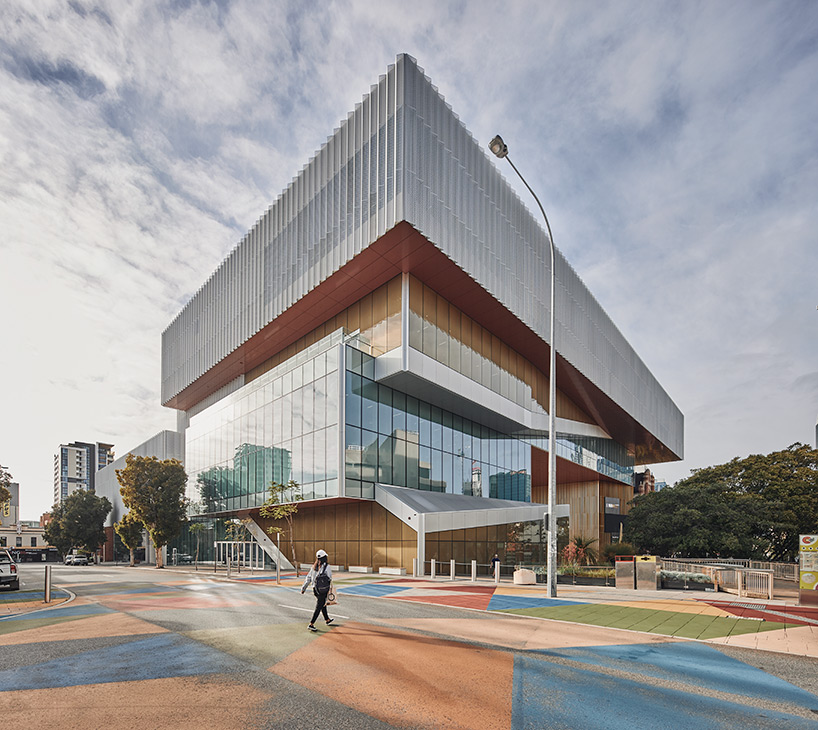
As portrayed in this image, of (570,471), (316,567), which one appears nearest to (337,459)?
(316,567)

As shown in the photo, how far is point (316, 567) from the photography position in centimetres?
1317

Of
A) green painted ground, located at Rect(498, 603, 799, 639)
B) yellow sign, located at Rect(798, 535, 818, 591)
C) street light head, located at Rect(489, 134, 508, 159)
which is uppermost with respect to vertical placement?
street light head, located at Rect(489, 134, 508, 159)

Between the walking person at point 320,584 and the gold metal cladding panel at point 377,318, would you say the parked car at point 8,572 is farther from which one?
the gold metal cladding panel at point 377,318

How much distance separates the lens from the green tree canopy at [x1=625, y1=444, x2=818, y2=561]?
46.6m

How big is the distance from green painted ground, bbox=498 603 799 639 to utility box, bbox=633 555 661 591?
21.8 feet

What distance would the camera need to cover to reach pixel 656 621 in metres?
14.5

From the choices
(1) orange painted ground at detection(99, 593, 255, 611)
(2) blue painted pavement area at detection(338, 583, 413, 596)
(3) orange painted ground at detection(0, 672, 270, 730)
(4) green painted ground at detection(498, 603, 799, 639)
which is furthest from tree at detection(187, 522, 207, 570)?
(3) orange painted ground at detection(0, 672, 270, 730)

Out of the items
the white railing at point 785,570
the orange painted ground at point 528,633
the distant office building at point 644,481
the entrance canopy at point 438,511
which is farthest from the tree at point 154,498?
the distant office building at point 644,481

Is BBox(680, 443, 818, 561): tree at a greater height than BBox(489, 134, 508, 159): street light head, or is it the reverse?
BBox(489, 134, 508, 159): street light head

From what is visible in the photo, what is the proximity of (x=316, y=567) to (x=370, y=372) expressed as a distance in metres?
22.7

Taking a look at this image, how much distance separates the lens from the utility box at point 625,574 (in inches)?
917

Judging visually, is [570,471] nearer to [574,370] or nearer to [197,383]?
[574,370]

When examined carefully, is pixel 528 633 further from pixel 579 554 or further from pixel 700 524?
pixel 700 524

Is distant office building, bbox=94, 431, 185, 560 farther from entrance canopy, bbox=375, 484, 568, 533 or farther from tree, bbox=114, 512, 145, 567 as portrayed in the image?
entrance canopy, bbox=375, 484, 568, 533
